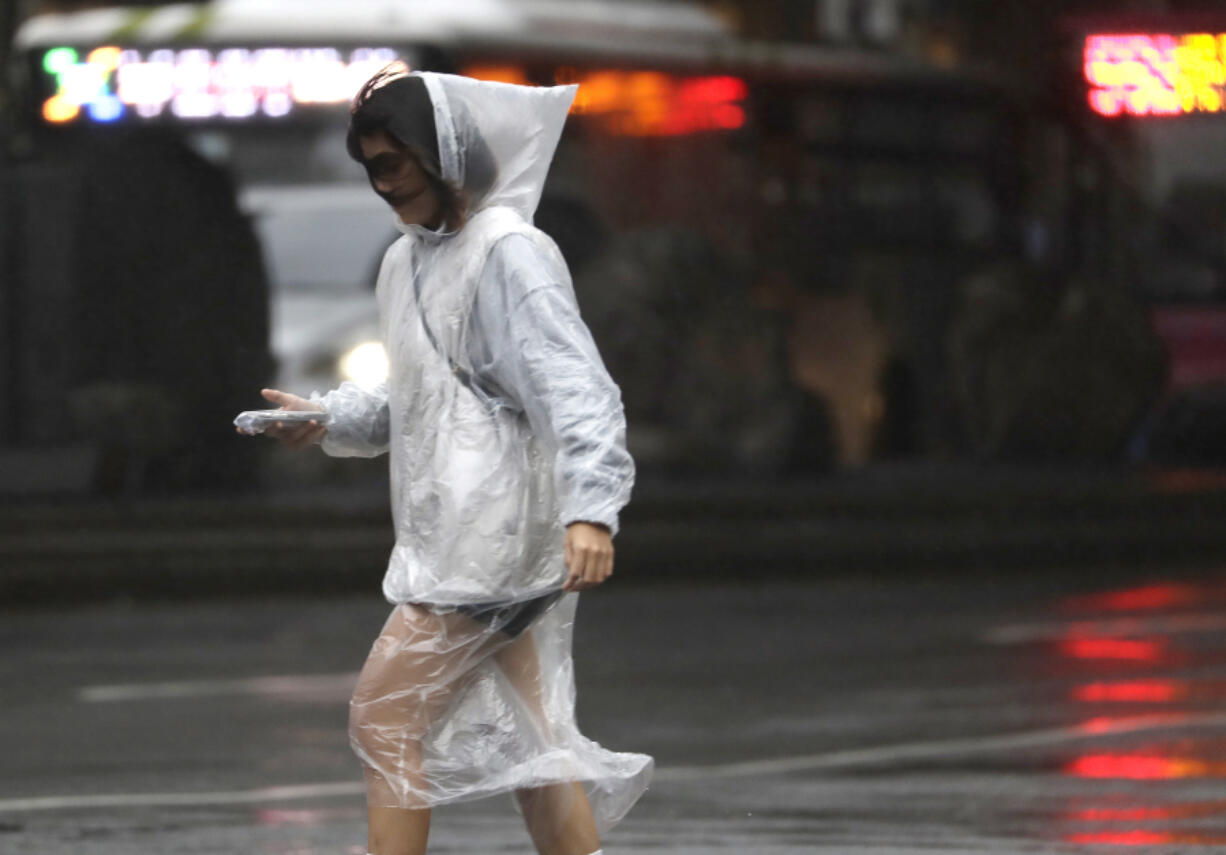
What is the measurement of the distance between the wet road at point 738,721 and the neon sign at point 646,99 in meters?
3.07

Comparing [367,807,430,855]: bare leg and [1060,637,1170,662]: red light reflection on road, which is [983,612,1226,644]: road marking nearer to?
[1060,637,1170,662]: red light reflection on road

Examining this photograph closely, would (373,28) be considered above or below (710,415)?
above

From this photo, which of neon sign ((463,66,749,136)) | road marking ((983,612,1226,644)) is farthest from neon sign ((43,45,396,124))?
road marking ((983,612,1226,644))

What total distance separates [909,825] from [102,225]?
8339 mm

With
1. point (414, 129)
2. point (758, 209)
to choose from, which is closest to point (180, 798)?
point (414, 129)

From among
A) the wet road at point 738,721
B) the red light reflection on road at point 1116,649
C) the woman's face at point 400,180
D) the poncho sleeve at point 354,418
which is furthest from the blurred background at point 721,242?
the woman's face at point 400,180

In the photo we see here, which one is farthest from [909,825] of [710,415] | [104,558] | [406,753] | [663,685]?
[710,415]

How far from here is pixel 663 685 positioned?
9008 millimetres

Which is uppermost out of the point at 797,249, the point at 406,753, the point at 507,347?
the point at 507,347

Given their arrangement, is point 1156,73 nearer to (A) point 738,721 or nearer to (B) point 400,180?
(A) point 738,721

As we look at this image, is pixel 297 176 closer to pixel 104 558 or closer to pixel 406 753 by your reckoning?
pixel 104 558

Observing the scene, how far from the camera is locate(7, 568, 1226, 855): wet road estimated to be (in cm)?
609

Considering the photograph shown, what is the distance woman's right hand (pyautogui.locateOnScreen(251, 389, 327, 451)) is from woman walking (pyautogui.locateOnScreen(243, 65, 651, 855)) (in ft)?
0.07

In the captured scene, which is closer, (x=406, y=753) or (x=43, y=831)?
(x=406, y=753)
